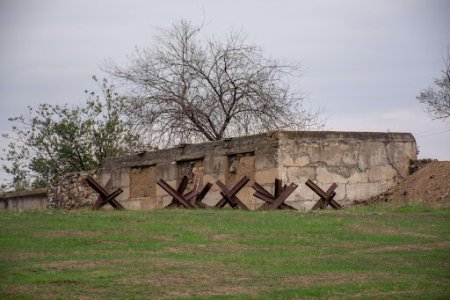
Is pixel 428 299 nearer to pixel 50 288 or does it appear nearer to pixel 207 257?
pixel 207 257

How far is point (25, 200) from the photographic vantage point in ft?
107

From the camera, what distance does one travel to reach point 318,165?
20.6 meters

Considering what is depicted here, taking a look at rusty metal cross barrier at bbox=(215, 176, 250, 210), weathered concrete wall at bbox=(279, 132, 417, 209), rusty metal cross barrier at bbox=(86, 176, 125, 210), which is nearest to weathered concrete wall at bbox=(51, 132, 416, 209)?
weathered concrete wall at bbox=(279, 132, 417, 209)

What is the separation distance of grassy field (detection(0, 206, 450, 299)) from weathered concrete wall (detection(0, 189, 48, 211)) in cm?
1567

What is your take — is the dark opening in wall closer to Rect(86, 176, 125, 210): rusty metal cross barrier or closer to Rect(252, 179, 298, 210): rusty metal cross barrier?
Rect(86, 176, 125, 210): rusty metal cross barrier

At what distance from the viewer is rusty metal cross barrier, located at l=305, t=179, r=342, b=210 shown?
1884cm

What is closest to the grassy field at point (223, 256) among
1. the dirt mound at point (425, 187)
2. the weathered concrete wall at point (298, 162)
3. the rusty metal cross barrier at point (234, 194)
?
the rusty metal cross barrier at point (234, 194)

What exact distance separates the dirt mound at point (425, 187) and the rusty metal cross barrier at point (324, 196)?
1932 mm

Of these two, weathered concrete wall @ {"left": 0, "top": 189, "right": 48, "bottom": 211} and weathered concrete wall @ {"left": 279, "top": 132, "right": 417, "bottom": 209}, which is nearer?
weathered concrete wall @ {"left": 279, "top": 132, "right": 417, "bottom": 209}

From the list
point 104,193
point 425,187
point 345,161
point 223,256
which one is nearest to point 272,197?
point 345,161

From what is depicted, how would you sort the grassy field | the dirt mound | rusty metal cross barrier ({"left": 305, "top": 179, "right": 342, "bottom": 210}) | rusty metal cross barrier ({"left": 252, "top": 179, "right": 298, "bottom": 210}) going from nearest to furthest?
the grassy field → rusty metal cross barrier ({"left": 252, "top": 179, "right": 298, "bottom": 210}) → rusty metal cross barrier ({"left": 305, "top": 179, "right": 342, "bottom": 210}) → the dirt mound

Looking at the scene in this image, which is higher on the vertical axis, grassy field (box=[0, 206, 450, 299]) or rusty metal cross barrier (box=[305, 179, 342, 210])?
rusty metal cross barrier (box=[305, 179, 342, 210])

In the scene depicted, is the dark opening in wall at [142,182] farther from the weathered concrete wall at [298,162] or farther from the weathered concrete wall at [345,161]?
the weathered concrete wall at [345,161]

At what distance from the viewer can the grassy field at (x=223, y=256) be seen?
8.92 meters
